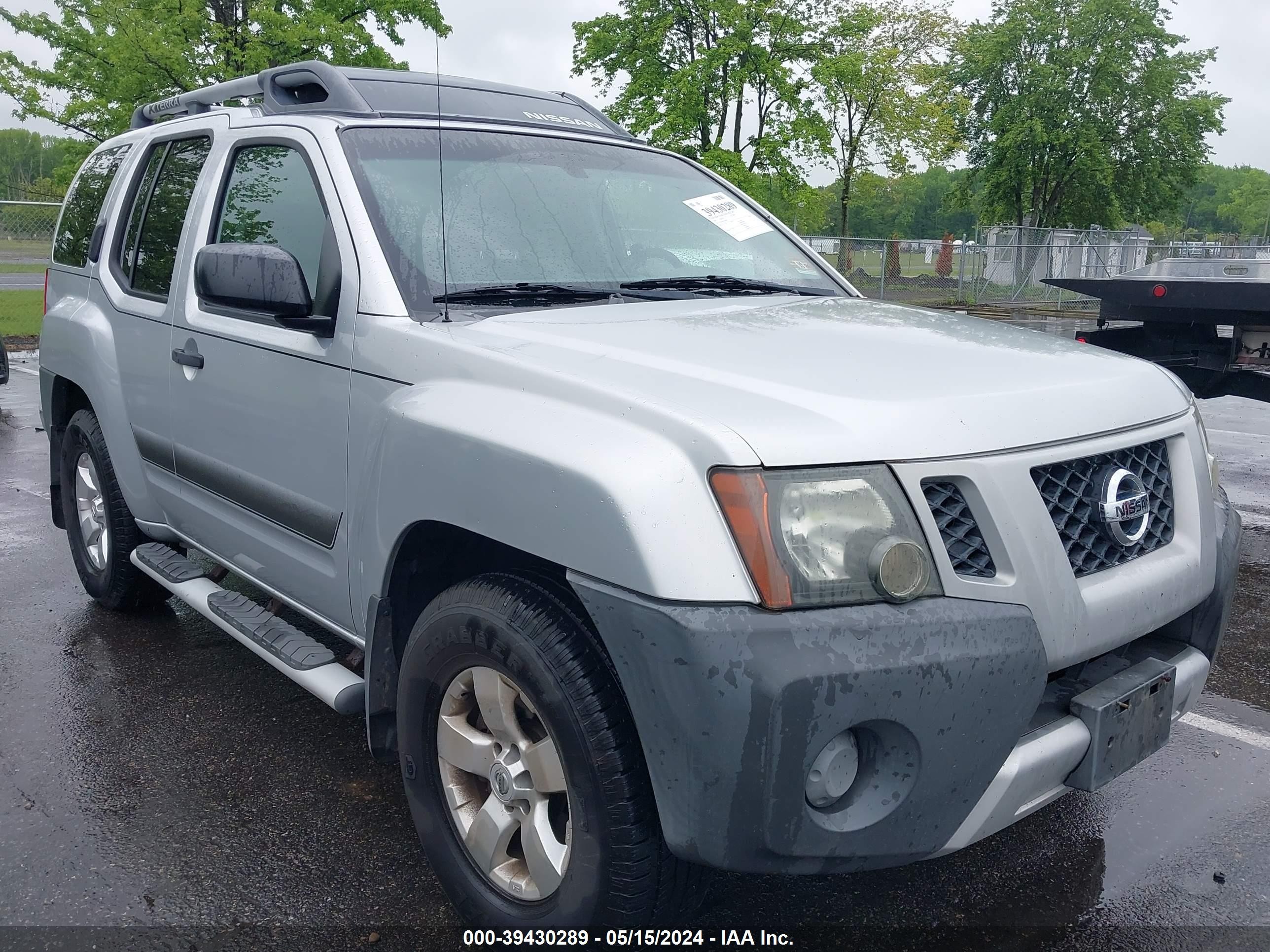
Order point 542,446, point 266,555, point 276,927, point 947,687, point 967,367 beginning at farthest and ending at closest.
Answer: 1. point 266,555
2. point 276,927
3. point 967,367
4. point 542,446
5. point 947,687

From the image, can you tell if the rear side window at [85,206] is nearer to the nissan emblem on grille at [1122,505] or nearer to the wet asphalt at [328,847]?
the wet asphalt at [328,847]

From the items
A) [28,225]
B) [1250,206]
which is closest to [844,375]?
[28,225]

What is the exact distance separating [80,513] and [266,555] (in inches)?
78.3

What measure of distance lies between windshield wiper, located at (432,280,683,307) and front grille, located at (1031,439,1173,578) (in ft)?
4.20

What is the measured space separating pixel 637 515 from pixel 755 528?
0.21 metres

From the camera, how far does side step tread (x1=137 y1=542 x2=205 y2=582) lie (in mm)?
3760

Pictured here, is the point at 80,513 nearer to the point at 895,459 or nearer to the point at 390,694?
the point at 390,694

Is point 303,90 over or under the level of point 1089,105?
under

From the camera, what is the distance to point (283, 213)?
3.24m

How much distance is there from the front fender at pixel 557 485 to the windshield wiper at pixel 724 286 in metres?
0.94

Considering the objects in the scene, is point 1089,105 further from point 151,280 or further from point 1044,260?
point 151,280

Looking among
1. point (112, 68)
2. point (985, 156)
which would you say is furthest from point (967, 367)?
point (985, 156)

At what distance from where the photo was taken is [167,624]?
457 cm

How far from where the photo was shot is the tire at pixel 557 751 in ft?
6.56
